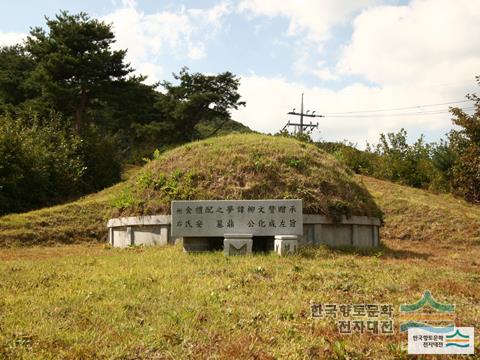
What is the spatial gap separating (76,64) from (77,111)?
10.1 feet

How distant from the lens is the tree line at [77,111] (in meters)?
19.0

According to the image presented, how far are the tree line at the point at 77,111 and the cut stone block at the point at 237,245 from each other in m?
10.8

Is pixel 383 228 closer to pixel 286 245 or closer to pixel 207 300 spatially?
pixel 286 245

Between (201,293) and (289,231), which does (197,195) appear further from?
(201,293)

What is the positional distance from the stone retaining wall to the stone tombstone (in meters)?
0.47

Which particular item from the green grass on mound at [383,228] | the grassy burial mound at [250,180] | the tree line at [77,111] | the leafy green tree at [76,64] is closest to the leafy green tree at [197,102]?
the tree line at [77,111]

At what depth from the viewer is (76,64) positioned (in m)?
25.0

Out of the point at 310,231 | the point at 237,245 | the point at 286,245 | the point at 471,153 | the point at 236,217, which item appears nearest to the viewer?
the point at 286,245

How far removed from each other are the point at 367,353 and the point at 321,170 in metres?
8.61

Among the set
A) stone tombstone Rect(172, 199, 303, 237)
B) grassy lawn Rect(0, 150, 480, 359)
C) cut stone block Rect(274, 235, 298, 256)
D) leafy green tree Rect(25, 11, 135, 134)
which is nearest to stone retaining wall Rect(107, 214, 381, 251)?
stone tombstone Rect(172, 199, 303, 237)

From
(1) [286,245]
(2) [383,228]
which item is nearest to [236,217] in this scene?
(1) [286,245]

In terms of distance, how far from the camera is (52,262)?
368 inches

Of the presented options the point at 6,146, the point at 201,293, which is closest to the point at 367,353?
the point at 201,293

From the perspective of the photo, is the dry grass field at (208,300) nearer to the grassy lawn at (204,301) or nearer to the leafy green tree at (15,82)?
the grassy lawn at (204,301)
